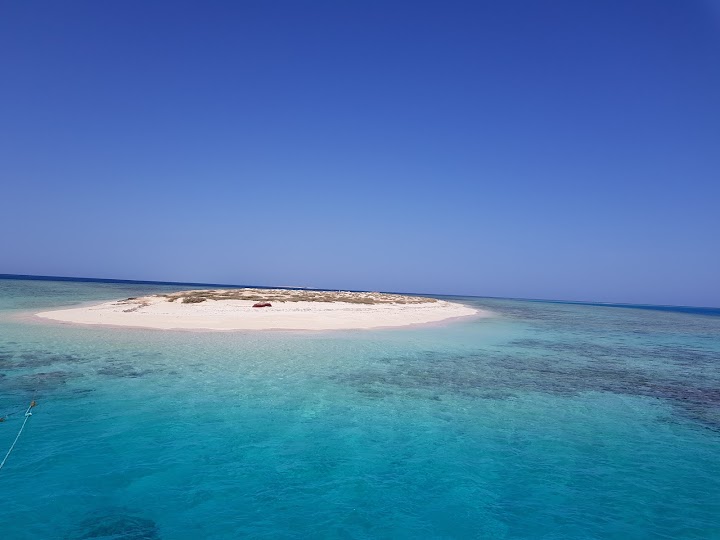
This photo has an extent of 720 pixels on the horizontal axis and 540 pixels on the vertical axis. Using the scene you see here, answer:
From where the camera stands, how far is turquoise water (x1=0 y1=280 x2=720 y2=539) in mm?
7246

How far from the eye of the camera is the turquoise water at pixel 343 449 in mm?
7246

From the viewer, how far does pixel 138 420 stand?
36.9 ft

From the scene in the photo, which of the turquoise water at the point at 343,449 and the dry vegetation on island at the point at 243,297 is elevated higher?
the dry vegetation on island at the point at 243,297

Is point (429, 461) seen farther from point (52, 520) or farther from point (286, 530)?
point (52, 520)

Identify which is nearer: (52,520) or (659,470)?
(52,520)

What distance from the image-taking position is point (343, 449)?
33.1 ft

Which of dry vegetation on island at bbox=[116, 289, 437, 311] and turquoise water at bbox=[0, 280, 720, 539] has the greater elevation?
dry vegetation on island at bbox=[116, 289, 437, 311]

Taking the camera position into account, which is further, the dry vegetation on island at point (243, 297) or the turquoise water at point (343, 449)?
the dry vegetation on island at point (243, 297)

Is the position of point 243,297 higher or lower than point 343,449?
higher

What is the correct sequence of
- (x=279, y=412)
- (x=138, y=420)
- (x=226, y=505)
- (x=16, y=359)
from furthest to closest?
(x=16, y=359)
(x=279, y=412)
(x=138, y=420)
(x=226, y=505)

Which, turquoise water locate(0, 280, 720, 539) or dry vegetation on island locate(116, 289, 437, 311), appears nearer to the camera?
turquoise water locate(0, 280, 720, 539)

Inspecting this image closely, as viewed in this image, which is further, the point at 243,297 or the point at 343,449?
the point at 243,297

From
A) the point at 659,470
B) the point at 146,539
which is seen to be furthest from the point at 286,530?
the point at 659,470

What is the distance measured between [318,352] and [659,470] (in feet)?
50.0
